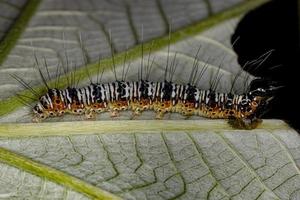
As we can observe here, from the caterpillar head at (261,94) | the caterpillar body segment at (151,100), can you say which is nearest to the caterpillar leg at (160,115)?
the caterpillar body segment at (151,100)

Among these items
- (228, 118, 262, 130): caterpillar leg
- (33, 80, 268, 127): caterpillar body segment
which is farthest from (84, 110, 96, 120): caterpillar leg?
(228, 118, 262, 130): caterpillar leg

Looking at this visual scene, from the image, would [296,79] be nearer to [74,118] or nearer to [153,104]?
[153,104]

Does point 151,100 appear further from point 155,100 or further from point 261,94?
point 261,94

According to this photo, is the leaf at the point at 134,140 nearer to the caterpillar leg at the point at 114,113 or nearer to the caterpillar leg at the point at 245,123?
the caterpillar leg at the point at 245,123

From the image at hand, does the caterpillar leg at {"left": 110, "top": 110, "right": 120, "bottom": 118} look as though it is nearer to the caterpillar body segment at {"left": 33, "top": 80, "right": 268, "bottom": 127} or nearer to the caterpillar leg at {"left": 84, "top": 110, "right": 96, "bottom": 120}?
the caterpillar body segment at {"left": 33, "top": 80, "right": 268, "bottom": 127}

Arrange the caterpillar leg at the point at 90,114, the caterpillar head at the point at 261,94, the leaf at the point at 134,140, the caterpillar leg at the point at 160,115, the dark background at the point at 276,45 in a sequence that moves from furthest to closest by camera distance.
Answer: the dark background at the point at 276,45 → the caterpillar head at the point at 261,94 → the caterpillar leg at the point at 160,115 → the caterpillar leg at the point at 90,114 → the leaf at the point at 134,140

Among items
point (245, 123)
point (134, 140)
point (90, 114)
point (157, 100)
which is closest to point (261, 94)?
point (245, 123)

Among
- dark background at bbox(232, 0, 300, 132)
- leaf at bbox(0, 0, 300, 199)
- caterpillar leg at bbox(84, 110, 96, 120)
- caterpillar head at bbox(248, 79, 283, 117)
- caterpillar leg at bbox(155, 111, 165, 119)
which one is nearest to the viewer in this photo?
leaf at bbox(0, 0, 300, 199)
